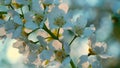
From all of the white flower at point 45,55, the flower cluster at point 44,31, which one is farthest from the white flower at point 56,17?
the white flower at point 45,55

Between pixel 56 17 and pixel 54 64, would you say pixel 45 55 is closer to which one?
pixel 54 64

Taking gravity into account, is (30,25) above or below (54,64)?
above

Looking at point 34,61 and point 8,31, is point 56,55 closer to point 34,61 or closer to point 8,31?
point 34,61

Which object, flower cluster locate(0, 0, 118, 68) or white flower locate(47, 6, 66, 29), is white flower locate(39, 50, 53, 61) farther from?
white flower locate(47, 6, 66, 29)

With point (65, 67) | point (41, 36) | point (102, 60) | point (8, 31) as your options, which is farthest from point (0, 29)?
point (102, 60)

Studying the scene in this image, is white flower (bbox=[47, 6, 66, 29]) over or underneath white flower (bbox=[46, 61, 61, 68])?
over

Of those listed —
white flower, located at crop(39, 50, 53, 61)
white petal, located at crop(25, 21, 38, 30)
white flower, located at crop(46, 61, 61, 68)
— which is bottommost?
white flower, located at crop(46, 61, 61, 68)

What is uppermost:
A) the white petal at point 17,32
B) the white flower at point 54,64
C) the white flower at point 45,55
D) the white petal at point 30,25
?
the white petal at point 30,25

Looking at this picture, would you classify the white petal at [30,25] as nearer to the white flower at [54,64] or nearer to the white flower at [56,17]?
the white flower at [56,17]

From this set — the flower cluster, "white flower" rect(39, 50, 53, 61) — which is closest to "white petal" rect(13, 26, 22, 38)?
the flower cluster

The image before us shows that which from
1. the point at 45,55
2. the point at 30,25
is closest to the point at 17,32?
the point at 30,25

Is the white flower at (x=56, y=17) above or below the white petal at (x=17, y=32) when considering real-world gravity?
above
